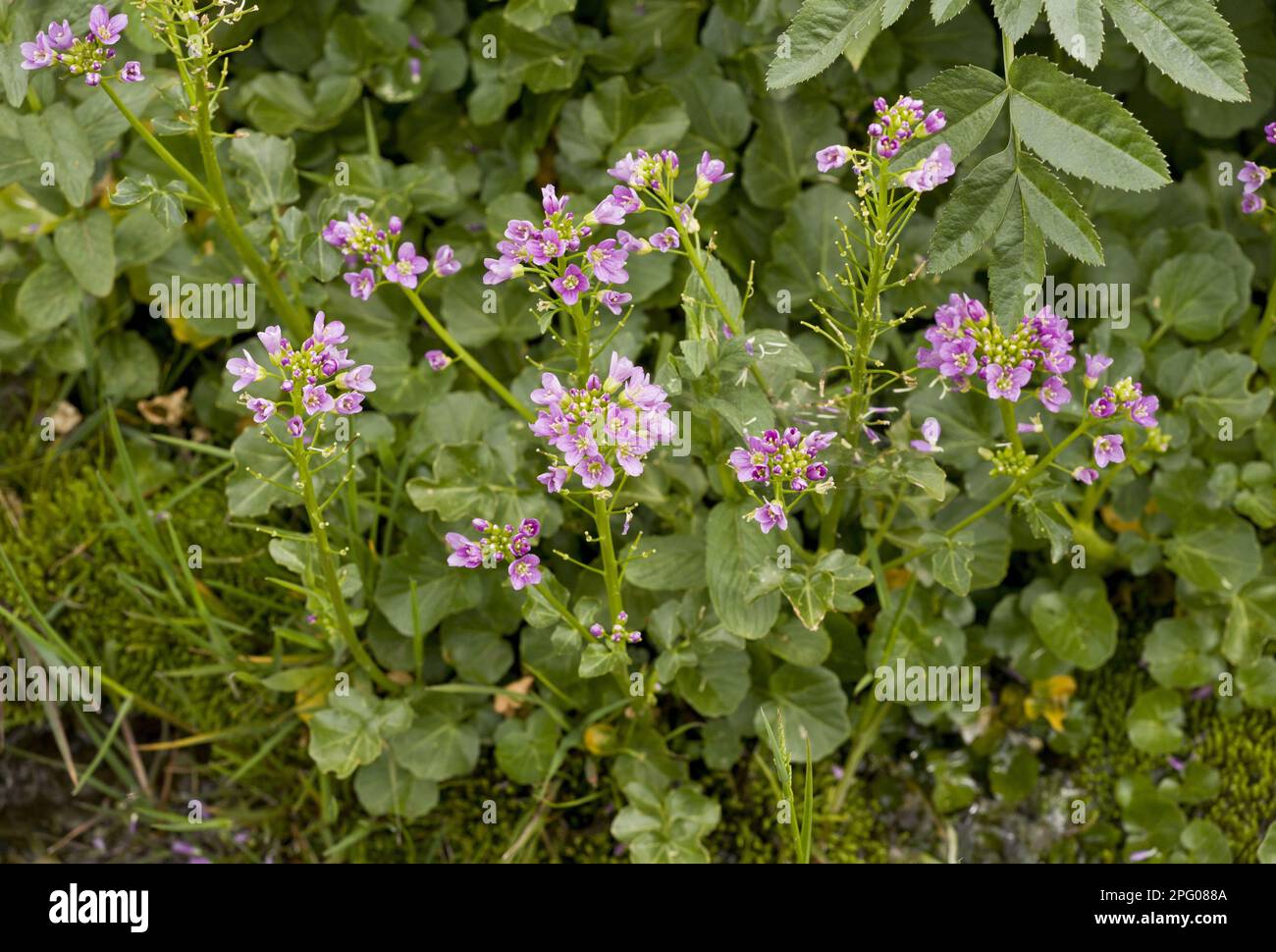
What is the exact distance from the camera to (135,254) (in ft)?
9.39

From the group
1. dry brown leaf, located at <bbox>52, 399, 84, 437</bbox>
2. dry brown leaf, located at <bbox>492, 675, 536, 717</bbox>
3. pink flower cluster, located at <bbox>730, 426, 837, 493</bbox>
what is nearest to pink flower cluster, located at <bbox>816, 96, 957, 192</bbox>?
pink flower cluster, located at <bbox>730, 426, 837, 493</bbox>

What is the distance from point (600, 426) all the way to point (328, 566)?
732 millimetres

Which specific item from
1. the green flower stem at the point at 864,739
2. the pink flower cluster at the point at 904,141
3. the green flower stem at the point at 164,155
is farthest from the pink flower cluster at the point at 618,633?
the green flower stem at the point at 164,155

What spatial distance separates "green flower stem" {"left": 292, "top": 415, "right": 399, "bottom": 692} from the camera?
6.75 ft

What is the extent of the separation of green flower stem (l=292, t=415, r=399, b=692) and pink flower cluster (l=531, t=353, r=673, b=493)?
1.45 ft

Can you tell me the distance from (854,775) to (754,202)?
4.58ft

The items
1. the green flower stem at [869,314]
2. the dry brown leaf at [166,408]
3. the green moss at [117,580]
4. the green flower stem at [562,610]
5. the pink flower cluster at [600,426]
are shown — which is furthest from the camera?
the dry brown leaf at [166,408]

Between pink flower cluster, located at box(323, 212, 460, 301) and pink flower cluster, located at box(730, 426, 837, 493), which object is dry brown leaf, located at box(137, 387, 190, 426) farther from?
pink flower cluster, located at box(730, 426, 837, 493)

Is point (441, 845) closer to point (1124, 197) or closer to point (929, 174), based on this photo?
point (929, 174)

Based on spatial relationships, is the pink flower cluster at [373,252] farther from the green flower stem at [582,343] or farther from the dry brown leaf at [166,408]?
the dry brown leaf at [166,408]

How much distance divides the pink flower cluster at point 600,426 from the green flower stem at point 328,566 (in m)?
0.44

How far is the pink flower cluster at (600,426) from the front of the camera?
1.86 m

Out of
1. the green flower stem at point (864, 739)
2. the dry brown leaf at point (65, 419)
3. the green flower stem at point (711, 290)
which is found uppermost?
the dry brown leaf at point (65, 419)

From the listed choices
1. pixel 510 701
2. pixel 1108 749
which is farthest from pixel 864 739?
pixel 510 701
